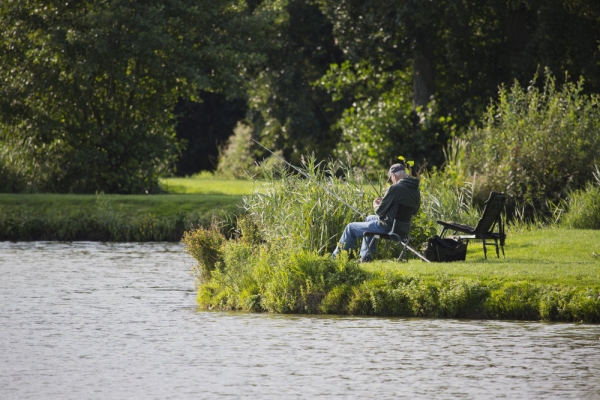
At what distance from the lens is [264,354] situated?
1021 cm

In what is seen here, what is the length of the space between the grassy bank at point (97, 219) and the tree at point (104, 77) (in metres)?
4.22

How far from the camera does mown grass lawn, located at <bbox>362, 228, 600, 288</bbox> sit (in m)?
12.4

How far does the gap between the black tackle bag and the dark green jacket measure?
395 mm

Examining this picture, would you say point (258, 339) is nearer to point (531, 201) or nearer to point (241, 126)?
point (531, 201)

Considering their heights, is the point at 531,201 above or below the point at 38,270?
above

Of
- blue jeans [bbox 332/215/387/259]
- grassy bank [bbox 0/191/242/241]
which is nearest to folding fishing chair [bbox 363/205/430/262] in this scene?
blue jeans [bbox 332/215/387/259]

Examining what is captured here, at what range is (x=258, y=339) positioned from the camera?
11047mm

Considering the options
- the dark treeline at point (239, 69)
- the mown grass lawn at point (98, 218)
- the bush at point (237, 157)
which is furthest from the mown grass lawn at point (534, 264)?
the bush at point (237, 157)

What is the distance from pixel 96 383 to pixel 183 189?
77.2 feet

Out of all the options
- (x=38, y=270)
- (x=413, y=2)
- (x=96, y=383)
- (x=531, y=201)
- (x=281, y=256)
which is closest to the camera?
(x=96, y=383)

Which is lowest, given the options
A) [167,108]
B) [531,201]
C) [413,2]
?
[531,201]

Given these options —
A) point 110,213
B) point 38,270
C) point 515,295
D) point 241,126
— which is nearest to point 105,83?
point 110,213

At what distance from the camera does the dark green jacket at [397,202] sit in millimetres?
14094

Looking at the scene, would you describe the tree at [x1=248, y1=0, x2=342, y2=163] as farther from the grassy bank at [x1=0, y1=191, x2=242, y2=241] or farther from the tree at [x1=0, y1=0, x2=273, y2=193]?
the grassy bank at [x1=0, y1=191, x2=242, y2=241]
